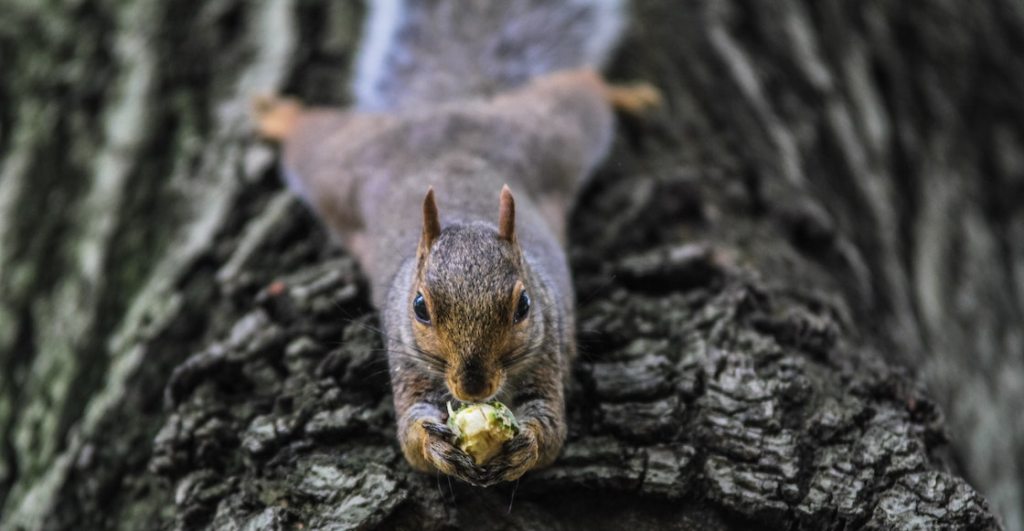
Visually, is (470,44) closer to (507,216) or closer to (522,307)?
(507,216)

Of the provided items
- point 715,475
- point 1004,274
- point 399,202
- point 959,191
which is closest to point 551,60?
point 399,202

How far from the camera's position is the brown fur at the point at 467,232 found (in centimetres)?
244

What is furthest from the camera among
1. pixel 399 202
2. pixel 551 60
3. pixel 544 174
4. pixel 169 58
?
pixel 551 60

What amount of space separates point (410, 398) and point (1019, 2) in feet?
12.9

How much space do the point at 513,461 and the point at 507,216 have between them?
0.65 metres

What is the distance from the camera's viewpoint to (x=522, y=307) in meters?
2.56

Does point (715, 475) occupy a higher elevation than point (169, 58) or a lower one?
lower

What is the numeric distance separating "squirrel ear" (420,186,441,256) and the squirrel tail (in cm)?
138

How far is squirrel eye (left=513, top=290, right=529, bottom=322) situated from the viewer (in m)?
2.54

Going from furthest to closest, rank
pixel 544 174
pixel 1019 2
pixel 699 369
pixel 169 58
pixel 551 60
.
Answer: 1. pixel 1019 2
2. pixel 551 60
3. pixel 169 58
4. pixel 544 174
5. pixel 699 369

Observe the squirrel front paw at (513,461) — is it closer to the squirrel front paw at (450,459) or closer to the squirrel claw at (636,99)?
the squirrel front paw at (450,459)

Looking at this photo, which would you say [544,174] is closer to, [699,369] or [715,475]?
[699,369]

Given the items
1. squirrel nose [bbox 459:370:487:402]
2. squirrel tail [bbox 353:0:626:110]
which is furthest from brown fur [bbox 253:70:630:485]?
squirrel tail [bbox 353:0:626:110]

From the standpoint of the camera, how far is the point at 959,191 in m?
4.41
